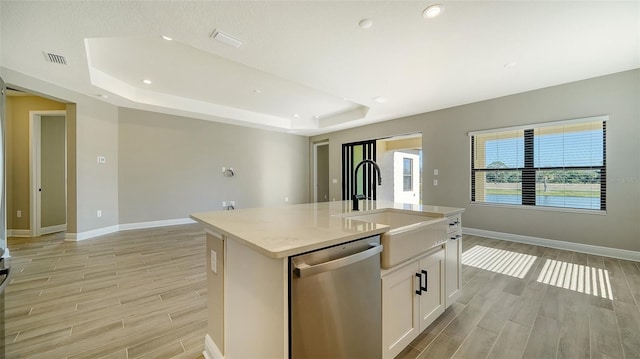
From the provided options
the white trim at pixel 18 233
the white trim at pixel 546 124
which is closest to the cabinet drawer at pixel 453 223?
the white trim at pixel 546 124

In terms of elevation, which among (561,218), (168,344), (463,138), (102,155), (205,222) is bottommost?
(168,344)

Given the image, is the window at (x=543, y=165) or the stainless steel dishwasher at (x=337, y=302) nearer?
the stainless steel dishwasher at (x=337, y=302)

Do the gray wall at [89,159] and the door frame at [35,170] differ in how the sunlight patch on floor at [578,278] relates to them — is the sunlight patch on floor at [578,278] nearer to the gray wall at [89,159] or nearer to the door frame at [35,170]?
the gray wall at [89,159]

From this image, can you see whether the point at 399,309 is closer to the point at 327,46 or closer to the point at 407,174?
the point at 327,46

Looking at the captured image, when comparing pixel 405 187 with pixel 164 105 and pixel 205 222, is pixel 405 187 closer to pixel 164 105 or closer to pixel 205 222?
pixel 164 105

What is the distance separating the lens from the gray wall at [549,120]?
11.0 feet

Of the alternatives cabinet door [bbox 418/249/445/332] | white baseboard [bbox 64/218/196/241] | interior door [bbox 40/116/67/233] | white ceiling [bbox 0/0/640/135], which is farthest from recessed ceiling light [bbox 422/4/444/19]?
interior door [bbox 40/116/67/233]

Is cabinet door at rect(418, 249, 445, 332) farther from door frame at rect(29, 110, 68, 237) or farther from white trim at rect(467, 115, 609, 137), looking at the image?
door frame at rect(29, 110, 68, 237)

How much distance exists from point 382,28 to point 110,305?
371cm

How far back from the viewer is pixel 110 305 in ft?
7.15

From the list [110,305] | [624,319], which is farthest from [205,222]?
[624,319]

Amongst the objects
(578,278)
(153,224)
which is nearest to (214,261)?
(578,278)

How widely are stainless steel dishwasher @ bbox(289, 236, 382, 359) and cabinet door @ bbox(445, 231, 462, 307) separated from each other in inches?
37.4

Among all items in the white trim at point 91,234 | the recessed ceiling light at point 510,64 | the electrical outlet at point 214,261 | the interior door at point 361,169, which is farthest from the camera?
the interior door at point 361,169
